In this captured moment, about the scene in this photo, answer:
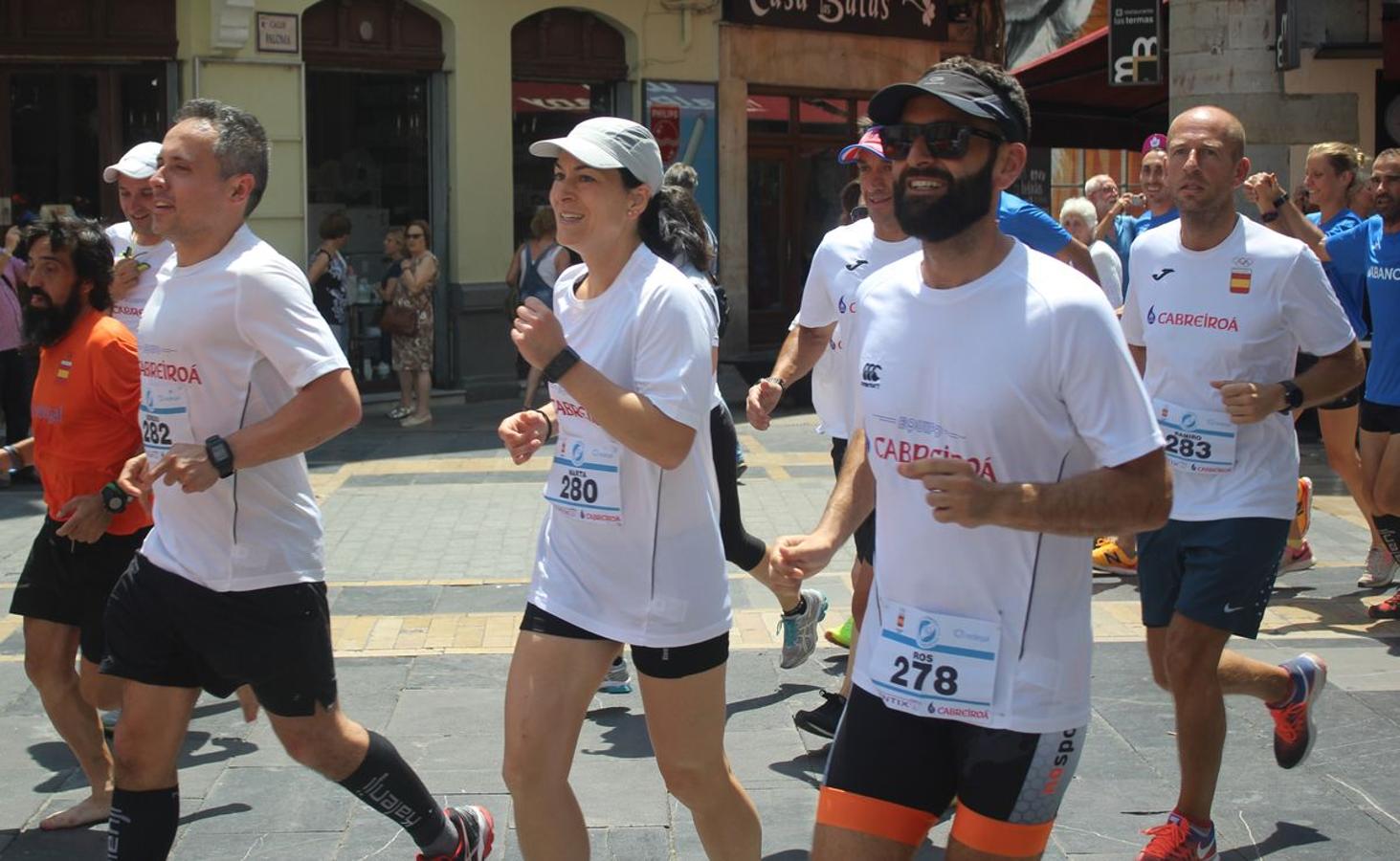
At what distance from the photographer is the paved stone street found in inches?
200

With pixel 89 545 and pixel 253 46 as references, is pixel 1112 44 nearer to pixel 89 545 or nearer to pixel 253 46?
pixel 253 46

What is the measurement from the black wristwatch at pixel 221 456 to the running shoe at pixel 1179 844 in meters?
2.50

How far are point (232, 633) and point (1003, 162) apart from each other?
2.10 m

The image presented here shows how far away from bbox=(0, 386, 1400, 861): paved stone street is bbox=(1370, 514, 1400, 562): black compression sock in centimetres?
31

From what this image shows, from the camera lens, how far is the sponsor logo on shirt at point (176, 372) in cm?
412

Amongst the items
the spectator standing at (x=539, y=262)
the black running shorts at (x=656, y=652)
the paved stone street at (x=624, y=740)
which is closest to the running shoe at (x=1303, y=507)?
the paved stone street at (x=624, y=740)

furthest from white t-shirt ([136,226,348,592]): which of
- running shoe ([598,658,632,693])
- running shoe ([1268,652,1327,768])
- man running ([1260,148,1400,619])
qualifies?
man running ([1260,148,1400,619])

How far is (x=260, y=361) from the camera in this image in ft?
13.6

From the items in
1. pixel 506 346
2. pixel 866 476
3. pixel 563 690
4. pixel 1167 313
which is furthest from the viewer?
pixel 506 346

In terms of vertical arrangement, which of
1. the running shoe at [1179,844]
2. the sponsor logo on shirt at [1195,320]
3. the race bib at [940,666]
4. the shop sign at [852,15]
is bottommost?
the running shoe at [1179,844]

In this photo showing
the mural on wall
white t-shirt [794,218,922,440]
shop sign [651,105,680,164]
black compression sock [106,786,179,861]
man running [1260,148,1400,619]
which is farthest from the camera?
the mural on wall

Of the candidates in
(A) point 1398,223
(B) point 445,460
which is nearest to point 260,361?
(A) point 1398,223

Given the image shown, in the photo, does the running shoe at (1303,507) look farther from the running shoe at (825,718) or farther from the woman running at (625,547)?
the woman running at (625,547)

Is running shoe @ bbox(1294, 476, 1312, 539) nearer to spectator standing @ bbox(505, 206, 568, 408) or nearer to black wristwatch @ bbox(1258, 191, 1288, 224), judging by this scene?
black wristwatch @ bbox(1258, 191, 1288, 224)
